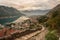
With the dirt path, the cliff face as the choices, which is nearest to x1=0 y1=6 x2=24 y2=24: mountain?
the dirt path

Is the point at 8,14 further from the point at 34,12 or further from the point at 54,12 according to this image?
the point at 54,12

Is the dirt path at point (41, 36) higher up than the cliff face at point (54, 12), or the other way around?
the cliff face at point (54, 12)

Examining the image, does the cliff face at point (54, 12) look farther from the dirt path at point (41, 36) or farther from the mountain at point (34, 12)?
the dirt path at point (41, 36)

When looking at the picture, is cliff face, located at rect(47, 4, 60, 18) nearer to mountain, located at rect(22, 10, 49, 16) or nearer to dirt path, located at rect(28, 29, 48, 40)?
mountain, located at rect(22, 10, 49, 16)

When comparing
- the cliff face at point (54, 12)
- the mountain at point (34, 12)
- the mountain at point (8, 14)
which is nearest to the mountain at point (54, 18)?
the cliff face at point (54, 12)

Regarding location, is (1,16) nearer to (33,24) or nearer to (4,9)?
(4,9)

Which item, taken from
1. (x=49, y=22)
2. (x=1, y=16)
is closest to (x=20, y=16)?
(x=1, y=16)

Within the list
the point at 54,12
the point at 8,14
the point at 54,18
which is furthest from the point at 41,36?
the point at 8,14
